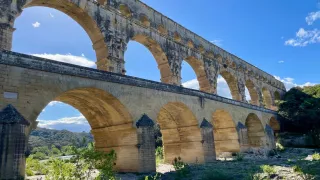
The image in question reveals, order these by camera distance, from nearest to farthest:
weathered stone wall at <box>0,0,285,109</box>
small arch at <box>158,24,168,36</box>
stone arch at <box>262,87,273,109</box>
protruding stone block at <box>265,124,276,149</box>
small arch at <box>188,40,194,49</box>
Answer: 1. weathered stone wall at <box>0,0,285,109</box>
2. small arch at <box>158,24,168,36</box>
3. small arch at <box>188,40,194,49</box>
4. protruding stone block at <box>265,124,276,149</box>
5. stone arch at <box>262,87,273,109</box>

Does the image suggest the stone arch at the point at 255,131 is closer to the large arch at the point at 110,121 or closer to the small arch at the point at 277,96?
the large arch at the point at 110,121

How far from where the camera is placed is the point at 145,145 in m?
13.9

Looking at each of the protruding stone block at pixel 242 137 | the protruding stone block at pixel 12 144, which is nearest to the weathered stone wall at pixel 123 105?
the protruding stone block at pixel 242 137

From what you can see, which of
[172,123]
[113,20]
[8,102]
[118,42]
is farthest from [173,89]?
[8,102]

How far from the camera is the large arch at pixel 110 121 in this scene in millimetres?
13484

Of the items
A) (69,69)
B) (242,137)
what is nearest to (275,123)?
(242,137)

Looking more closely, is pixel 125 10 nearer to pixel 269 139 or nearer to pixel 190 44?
pixel 190 44

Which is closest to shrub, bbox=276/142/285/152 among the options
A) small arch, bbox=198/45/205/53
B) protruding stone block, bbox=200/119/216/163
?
protruding stone block, bbox=200/119/216/163

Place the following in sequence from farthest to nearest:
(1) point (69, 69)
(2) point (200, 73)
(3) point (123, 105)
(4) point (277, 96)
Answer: (4) point (277, 96) < (2) point (200, 73) < (3) point (123, 105) < (1) point (69, 69)

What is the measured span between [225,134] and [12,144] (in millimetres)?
17014

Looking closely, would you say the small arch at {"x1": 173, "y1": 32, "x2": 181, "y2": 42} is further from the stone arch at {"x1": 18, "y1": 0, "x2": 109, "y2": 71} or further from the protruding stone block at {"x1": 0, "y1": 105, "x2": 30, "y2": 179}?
the protruding stone block at {"x1": 0, "y1": 105, "x2": 30, "y2": 179}

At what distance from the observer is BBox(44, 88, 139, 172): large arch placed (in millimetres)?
13484

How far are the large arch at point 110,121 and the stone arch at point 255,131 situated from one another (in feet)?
51.8

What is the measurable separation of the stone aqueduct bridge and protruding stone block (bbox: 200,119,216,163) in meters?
0.06
